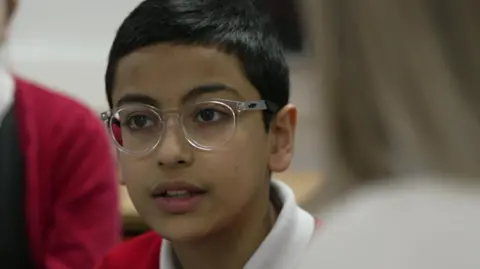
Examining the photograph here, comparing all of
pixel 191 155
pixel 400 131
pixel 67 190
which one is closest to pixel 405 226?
pixel 400 131

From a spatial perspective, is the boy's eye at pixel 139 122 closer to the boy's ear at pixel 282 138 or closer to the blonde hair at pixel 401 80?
the boy's ear at pixel 282 138

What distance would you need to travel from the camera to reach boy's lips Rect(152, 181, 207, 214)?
535 mm

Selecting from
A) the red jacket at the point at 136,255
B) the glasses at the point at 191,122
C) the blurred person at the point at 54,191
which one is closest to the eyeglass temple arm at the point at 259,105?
the glasses at the point at 191,122

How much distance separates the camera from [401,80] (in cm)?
29

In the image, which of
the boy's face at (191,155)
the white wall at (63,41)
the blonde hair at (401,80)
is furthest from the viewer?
the white wall at (63,41)

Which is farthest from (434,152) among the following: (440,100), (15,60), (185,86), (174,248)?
(15,60)

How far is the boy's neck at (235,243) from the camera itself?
58cm

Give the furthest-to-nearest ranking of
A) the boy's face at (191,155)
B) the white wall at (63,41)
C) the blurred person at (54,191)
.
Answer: the white wall at (63,41) < the blurred person at (54,191) < the boy's face at (191,155)

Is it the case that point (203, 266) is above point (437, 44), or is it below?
below

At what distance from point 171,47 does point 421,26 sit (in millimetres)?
289

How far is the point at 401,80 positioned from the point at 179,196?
0.27 metres

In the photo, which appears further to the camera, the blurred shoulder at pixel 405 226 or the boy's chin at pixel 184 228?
the boy's chin at pixel 184 228

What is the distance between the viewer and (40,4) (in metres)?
1.52

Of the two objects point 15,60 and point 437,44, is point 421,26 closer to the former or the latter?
point 437,44
